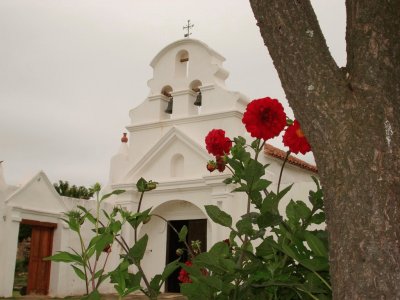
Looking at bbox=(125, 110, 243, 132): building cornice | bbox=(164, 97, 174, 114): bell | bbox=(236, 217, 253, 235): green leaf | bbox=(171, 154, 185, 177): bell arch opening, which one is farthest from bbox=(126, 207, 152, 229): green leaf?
bbox=(164, 97, 174, 114): bell

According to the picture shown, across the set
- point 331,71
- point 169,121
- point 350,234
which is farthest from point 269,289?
point 169,121

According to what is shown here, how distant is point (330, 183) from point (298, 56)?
1.68 feet

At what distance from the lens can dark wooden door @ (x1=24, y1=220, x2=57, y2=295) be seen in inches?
482

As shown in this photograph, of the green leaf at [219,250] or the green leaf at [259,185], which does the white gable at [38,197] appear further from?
the green leaf at [259,185]

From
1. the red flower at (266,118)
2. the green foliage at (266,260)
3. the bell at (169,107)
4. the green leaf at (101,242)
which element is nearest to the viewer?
the green leaf at (101,242)

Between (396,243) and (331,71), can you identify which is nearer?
(396,243)

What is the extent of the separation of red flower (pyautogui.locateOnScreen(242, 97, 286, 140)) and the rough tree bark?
0.41 meters

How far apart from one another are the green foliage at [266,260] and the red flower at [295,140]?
24 centimetres

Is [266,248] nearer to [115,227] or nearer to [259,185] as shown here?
[259,185]

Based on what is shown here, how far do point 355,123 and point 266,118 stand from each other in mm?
672

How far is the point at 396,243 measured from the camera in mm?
1626

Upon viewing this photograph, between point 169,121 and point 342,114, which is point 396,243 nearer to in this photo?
point 342,114

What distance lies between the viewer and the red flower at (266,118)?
2395 mm

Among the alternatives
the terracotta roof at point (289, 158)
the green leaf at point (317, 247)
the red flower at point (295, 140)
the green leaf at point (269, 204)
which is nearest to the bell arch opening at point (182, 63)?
the terracotta roof at point (289, 158)
